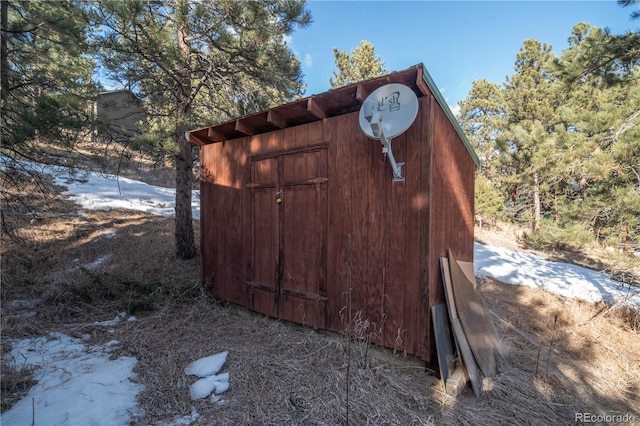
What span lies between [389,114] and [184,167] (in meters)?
4.58

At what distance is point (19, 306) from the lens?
4105mm

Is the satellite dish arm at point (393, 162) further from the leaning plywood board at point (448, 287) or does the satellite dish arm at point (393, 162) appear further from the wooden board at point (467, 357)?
the wooden board at point (467, 357)

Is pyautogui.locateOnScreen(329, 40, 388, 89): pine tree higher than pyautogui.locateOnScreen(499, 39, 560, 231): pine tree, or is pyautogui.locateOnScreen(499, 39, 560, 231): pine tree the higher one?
pyautogui.locateOnScreen(329, 40, 388, 89): pine tree

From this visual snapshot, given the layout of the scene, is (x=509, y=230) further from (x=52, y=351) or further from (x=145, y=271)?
(x=52, y=351)

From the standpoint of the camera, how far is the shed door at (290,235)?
3.35m

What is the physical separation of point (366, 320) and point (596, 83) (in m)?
6.89

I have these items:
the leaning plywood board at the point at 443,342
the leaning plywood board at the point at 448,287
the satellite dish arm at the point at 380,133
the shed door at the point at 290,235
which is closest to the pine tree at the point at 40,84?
the shed door at the point at 290,235

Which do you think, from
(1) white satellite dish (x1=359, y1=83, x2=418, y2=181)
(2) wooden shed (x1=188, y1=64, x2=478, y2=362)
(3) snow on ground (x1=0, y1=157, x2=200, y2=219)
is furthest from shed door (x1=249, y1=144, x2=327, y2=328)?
(3) snow on ground (x1=0, y1=157, x2=200, y2=219)

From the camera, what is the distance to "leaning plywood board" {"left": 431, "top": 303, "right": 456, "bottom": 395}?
2.51 meters

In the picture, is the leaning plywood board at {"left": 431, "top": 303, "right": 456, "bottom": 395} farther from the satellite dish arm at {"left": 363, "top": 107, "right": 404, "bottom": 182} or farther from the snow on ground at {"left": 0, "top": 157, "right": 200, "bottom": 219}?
the snow on ground at {"left": 0, "top": 157, "right": 200, "bottom": 219}

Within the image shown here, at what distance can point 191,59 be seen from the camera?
17.2 feet

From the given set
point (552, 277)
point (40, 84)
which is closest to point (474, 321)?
point (552, 277)

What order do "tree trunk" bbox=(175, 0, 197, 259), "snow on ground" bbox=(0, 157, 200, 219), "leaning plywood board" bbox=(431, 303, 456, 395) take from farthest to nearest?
"snow on ground" bbox=(0, 157, 200, 219) → "tree trunk" bbox=(175, 0, 197, 259) → "leaning plywood board" bbox=(431, 303, 456, 395)

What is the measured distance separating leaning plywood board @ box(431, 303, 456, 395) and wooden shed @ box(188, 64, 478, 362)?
0.25ft
